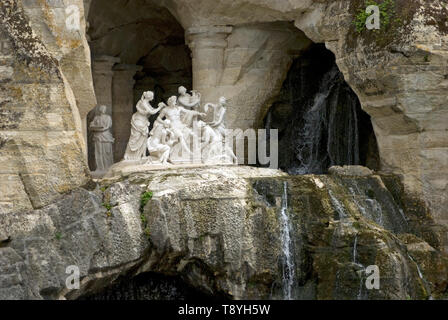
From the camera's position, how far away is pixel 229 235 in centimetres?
1388

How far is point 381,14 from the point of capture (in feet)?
53.2

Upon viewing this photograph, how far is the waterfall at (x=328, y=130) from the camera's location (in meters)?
19.1

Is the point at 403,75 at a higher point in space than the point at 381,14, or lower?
lower

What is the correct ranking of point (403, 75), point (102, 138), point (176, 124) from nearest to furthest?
1. point (403, 75)
2. point (176, 124)
3. point (102, 138)

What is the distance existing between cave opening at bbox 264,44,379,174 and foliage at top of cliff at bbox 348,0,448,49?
2.86 meters

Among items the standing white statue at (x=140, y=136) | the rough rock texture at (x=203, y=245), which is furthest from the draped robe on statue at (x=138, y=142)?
the rough rock texture at (x=203, y=245)

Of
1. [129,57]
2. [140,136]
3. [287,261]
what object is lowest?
[287,261]

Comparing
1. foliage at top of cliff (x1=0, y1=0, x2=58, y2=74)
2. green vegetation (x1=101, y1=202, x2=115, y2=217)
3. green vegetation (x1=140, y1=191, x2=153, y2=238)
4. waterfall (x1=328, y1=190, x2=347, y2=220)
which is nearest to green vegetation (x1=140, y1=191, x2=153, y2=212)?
green vegetation (x1=140, y1=191, x2=153, y2=238)

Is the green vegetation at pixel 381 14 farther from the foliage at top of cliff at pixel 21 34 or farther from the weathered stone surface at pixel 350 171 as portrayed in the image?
the foliage at top of cliff at pixel 21 34

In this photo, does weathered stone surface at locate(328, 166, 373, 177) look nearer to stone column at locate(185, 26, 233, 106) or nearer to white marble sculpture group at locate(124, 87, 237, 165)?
white marble sculpture group at locate(124, 87, 237, 165)

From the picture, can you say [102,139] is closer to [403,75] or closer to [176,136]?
[176,136]

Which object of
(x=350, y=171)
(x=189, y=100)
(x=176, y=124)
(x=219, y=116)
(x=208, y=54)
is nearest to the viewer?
(x=350, y=171)

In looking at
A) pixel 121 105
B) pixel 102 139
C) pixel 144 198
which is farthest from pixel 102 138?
pixel 144 198

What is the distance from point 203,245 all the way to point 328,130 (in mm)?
6161
